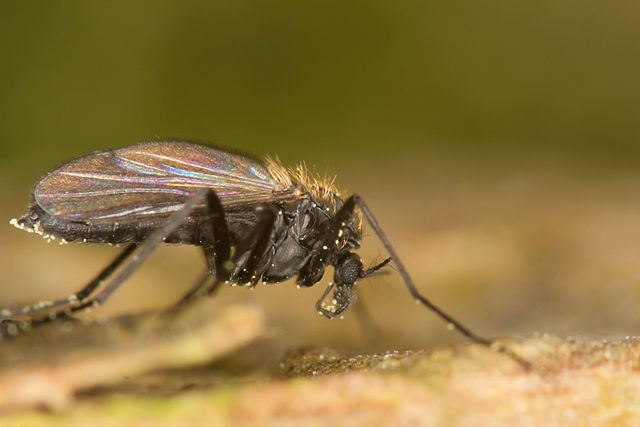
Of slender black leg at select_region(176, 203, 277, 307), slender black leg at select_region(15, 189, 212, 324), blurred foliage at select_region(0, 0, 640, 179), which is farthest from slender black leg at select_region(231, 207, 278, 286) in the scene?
blurred foliage at select_region(0, 0, 640, 179)

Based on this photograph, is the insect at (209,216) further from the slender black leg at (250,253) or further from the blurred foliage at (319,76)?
the blurred foliage at (319,76)

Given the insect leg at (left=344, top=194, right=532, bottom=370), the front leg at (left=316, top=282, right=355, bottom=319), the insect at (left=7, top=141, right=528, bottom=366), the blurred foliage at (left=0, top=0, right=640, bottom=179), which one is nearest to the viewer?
the insect leg at (left=344, top=194, right=532, bottom=370)

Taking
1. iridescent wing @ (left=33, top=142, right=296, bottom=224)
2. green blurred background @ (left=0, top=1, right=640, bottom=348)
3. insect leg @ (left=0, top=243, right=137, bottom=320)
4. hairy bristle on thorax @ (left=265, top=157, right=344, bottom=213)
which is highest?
green blurred background @ (left=0, top=1, right=640, bottom=348)

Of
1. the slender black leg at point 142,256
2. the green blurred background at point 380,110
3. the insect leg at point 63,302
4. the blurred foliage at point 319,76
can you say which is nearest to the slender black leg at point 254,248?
the slender black leg at point 142,256

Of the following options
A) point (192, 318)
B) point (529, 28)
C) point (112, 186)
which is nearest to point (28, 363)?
point (192, 318)

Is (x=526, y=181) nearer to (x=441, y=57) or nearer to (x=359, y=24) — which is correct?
(x=441, y=57)

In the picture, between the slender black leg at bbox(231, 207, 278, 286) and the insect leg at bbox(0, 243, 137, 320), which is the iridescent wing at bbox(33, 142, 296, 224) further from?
the insect leg at bbox(0, 243, 137, 320)
